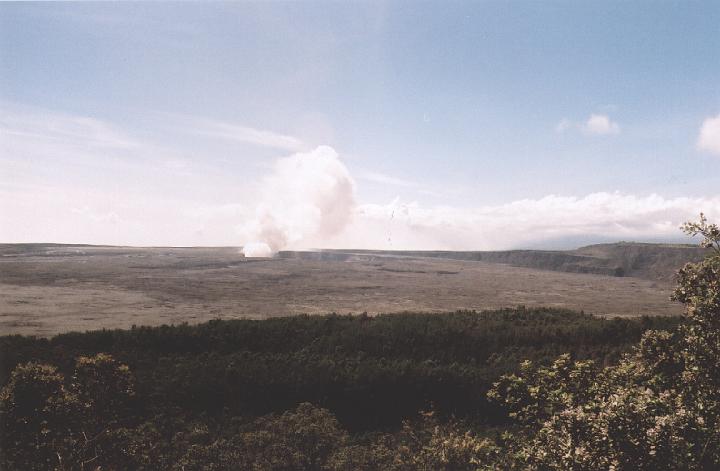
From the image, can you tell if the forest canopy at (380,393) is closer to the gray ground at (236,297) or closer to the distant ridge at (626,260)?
the gray ground at (236,297)

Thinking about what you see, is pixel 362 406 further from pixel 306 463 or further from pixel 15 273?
pixel 15 273

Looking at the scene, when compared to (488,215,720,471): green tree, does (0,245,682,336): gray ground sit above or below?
below

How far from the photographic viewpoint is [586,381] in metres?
10.1

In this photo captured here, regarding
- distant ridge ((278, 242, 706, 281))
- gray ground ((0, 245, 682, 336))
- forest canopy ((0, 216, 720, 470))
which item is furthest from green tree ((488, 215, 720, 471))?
distant ridge ((278, 242, 706, 281))

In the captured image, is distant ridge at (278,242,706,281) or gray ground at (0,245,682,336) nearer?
gray ground at (0,245,682,336)

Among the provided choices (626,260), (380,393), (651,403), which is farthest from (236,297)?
(626,260)

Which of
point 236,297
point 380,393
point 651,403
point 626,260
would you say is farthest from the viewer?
point 626,260

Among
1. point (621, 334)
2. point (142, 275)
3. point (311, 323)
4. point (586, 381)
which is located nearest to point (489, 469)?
point (586, 381)

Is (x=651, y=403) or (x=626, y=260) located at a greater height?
(x=651, y=403)

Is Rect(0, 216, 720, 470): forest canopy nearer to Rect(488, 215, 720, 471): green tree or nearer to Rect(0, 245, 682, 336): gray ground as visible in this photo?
Rect(488, 215, 720, 471): green tree

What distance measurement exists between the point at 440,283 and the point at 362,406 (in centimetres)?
7475

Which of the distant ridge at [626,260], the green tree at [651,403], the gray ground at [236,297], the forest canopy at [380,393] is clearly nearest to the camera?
the green tree at [651,403]

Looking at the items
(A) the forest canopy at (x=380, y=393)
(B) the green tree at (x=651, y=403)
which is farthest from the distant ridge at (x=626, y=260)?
(B) the green tree at (x=651, y=403)

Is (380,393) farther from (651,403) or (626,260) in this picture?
(626,260)
